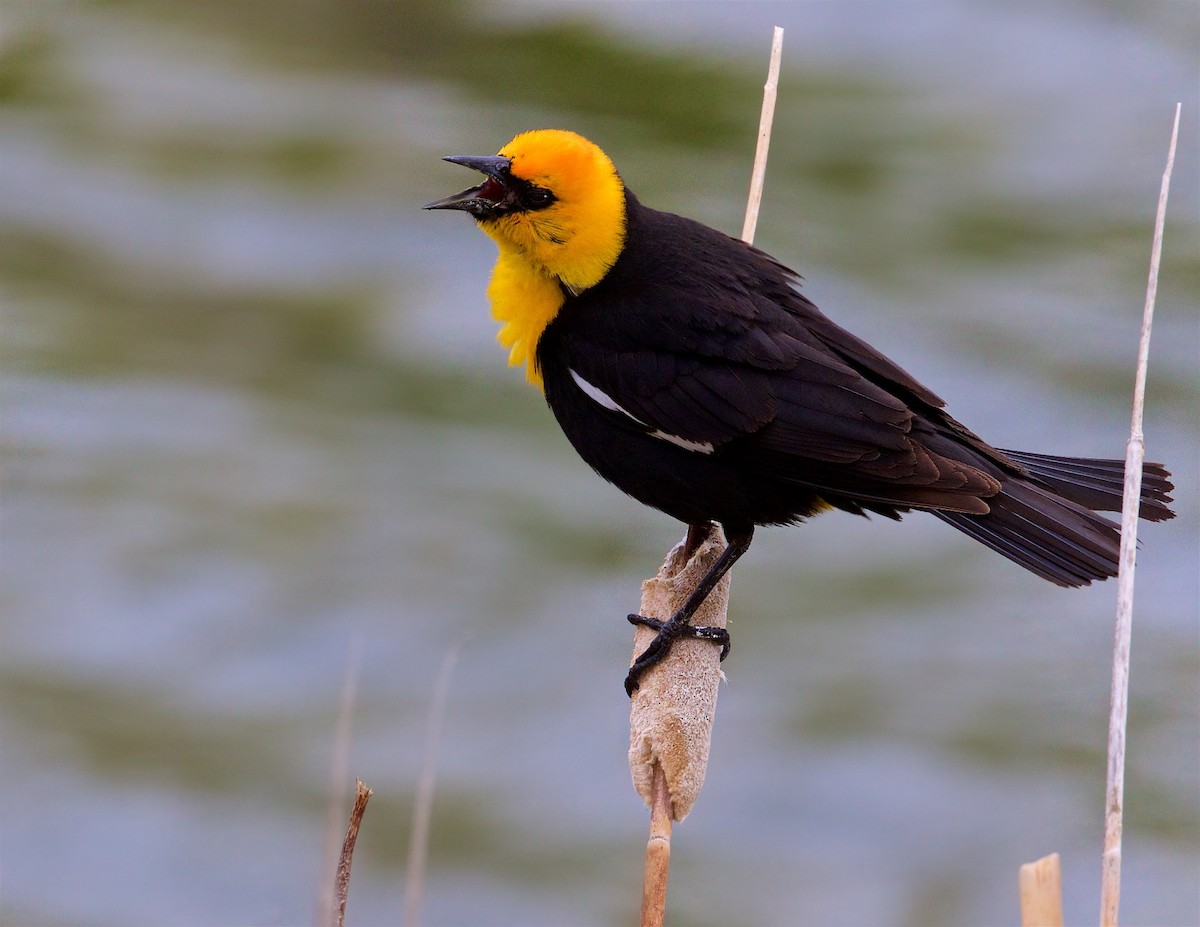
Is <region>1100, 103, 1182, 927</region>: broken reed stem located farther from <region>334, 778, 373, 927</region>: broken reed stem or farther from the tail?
<region>334, 778, 373, 927</region>: broken reed stem

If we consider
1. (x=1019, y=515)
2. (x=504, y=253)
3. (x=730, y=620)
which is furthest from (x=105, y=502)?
(x=1019, y=515)

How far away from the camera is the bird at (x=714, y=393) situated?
9.78ft

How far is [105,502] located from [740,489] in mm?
2980

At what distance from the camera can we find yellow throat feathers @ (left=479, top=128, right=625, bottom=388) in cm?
307

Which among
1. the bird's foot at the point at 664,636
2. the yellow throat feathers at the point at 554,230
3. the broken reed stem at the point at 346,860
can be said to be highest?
the yellow throat feathers at the point at 554,230

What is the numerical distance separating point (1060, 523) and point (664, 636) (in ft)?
2.69

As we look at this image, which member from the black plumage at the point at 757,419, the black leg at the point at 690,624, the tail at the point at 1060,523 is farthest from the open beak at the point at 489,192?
the tail at the point at 1060,523

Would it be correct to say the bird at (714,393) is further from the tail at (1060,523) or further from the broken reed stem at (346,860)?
the broken reed stem at (346,860)

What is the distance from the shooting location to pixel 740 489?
120 inches

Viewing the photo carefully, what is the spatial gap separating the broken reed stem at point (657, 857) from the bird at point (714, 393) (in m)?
0.49

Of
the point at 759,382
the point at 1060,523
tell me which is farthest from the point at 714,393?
the point at 1060,523

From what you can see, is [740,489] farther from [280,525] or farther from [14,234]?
[14,234]

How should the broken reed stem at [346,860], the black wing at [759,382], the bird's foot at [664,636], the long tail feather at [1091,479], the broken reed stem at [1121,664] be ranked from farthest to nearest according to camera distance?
the long tail feather at [1091,479], the black wing at [759,382], the bird's foot at [664,636], the broken reed stem at [1121,664], the broken reed stem at [346,860]

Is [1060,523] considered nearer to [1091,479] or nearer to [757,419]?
[1091,479]
